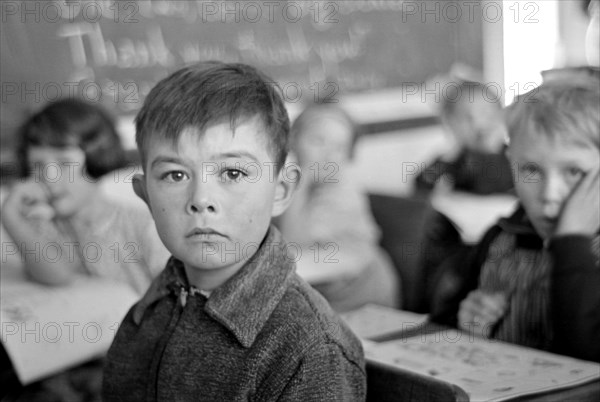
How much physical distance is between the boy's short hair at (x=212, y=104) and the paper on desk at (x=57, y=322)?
0.49 m

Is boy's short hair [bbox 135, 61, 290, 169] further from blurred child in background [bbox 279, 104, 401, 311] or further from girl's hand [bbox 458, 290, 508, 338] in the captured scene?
blurred child in background [bbox 279, 104, 401, 311]

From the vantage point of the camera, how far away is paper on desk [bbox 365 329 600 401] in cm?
106

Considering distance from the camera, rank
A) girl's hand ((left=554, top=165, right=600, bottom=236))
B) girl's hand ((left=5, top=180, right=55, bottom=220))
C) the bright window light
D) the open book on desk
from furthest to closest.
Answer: the bright window light
the open book on desk
girl's hand ((left=5, top=180, right=55, bottom=220))
girl's hand ((left=554, top=165, right=600, bottom=236))

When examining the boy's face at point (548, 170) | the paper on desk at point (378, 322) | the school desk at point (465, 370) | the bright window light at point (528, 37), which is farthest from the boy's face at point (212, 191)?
the bright window light at point (528, 37)

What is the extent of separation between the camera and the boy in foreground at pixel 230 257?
102 cm

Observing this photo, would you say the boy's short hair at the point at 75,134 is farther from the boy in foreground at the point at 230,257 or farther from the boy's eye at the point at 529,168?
the boy's eye at the point at 529,168

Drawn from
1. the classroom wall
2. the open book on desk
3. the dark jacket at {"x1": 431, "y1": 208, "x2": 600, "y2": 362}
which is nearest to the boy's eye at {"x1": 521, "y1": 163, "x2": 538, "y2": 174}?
the dark jacket at {"x1": 431, "y1": 208, "x2": 600, "y2": 362}

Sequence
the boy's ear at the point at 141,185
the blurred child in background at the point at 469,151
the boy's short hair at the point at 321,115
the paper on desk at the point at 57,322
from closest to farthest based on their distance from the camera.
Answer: the boy's ear at the point at 141,185
the paper on desk at the point at 57,322
the boy's short hair at the point at 321,115
the blurred child in background at the point at 469,151

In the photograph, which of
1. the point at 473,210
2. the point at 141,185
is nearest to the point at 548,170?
the point at 141,185

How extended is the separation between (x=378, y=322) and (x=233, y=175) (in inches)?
19.3

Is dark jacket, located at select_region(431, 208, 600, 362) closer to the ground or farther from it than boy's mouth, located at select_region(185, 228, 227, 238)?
closer to the ground

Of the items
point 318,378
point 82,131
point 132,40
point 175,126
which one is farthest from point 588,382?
point 132,40

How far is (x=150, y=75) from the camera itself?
3.06 metres

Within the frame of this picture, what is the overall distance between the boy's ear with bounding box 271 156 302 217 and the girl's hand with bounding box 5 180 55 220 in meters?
0.78
